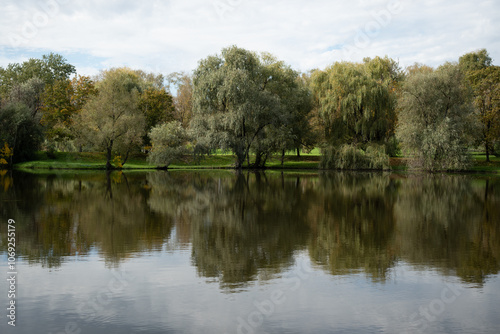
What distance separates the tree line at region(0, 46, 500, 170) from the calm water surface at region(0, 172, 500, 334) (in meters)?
28.0

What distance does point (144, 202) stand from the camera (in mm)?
19922

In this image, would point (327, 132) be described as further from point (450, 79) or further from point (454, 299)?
point (454, 299)

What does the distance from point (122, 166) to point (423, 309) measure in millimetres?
49611

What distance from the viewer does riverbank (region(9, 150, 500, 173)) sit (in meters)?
52.7

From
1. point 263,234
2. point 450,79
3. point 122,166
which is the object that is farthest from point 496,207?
point 122,166

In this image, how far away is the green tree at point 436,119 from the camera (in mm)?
42469

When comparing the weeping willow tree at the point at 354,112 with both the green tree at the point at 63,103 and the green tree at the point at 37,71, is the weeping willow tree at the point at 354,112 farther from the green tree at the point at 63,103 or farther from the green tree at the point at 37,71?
the green tree at the point at 37,71

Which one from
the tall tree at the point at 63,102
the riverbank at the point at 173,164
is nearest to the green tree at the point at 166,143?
the riverbank at the point at 173,164

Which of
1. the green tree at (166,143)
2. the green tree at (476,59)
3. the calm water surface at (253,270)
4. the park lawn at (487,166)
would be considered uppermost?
the green tree at (476,59)

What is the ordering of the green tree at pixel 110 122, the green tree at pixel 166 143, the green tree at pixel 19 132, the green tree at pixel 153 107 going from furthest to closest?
1. the green tree at pixel 153 107
2. the green tree at pixel 19 132
3. the green tree at pixel 166 143
4. the green tree at pixel 110 122

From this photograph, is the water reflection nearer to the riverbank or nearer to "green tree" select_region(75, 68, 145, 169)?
"green tree" select_region(75, 68, 145, 169)

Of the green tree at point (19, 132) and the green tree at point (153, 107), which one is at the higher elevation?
the green tree at point (153, 107)

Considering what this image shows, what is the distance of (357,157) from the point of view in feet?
154

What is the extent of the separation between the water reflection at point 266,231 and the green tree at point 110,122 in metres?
28.1
